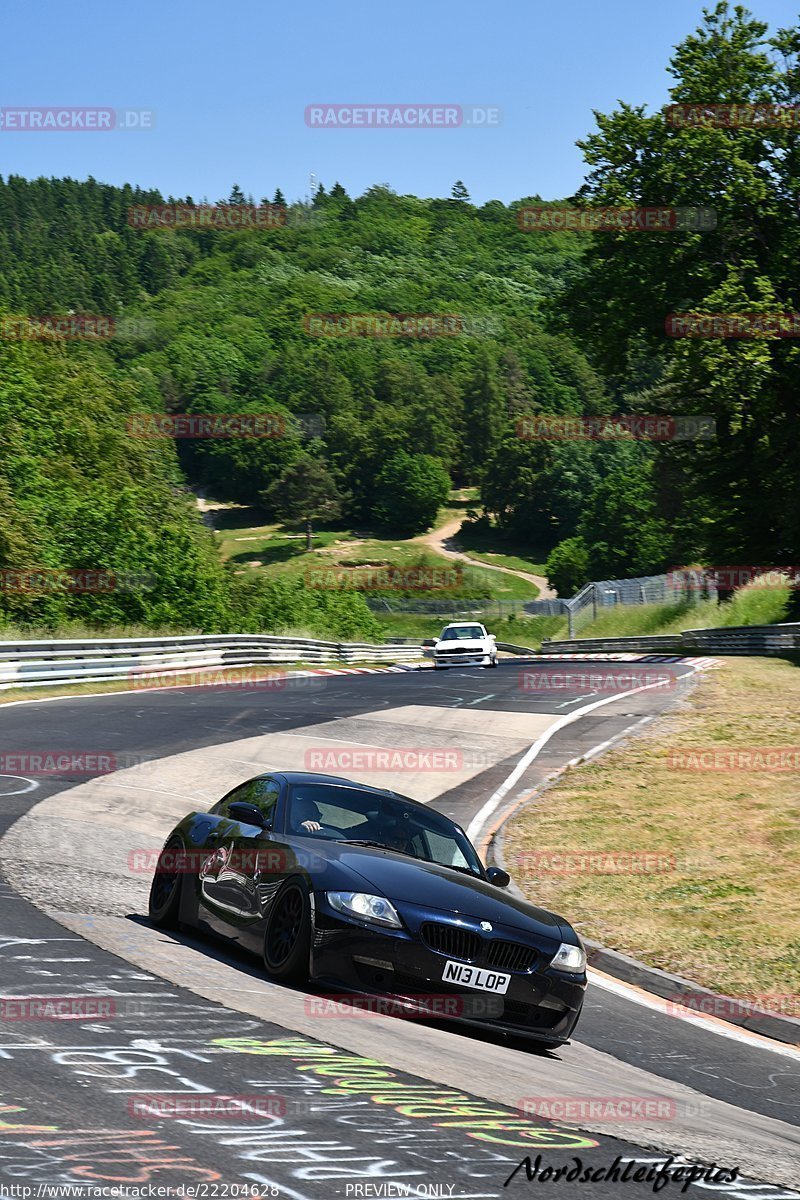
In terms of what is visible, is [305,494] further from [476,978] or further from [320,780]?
[476,978]

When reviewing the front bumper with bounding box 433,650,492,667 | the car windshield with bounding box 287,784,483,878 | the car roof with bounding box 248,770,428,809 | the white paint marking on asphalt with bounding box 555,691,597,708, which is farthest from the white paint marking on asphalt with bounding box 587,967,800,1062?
the front bumper with bounding box 433,650,492,667

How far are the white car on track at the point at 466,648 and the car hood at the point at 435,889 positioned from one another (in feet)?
124

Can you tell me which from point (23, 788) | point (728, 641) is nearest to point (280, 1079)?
point (23, 788)

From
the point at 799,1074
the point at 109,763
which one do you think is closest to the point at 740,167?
the point at 109,763

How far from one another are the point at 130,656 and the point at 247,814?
84.4 feet

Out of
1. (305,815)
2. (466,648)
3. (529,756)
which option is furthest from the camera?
(466,648)

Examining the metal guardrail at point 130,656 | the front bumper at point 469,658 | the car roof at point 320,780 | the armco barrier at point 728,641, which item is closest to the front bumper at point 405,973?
the car roof at point 320,780

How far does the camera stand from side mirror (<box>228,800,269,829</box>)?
8.35m

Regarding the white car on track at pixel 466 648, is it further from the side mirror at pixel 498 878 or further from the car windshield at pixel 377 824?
the side mirror at pixel 498 878

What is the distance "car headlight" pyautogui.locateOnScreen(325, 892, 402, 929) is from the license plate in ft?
1.24

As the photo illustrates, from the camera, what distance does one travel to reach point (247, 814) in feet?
27.6

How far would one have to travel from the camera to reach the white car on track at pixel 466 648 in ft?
152

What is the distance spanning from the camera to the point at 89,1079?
197 inches

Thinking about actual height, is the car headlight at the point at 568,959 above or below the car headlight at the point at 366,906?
below
